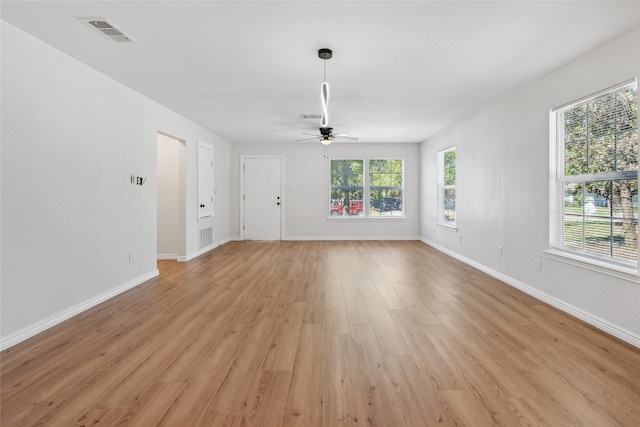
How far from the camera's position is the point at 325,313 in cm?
306

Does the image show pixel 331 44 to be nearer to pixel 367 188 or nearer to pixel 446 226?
pixel 446 226

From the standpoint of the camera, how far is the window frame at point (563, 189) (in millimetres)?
2676

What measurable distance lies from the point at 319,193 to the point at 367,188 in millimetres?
1225

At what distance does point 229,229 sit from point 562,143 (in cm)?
674

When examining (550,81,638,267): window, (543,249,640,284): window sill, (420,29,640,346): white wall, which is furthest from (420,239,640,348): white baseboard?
(550,81,638,267): window

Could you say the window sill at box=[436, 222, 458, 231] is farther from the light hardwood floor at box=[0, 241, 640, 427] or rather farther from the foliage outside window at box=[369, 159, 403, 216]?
the light hardwood floor at box=[0, 241, 640, 427]

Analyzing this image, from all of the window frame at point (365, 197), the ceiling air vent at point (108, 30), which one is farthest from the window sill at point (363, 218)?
the ceiling air vent at point (108, 30)

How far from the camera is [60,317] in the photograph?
9.45 feet

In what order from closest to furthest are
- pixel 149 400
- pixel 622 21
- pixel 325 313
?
pixel 149 400 → pixel 622 21 → pixel 325 313

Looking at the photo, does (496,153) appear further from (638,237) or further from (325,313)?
(325,313)

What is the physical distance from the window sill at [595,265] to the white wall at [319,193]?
4668 mm

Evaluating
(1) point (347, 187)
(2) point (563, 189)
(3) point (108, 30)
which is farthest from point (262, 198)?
(2) point (563, 189)

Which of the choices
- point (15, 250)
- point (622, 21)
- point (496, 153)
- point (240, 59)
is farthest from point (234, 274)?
point (622, 21)

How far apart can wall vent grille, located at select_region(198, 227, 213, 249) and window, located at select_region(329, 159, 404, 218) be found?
116 inches
